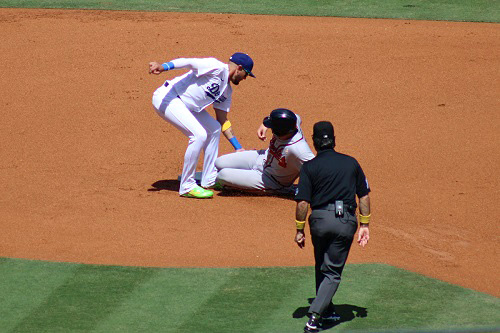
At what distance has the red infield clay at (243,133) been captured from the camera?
981cm

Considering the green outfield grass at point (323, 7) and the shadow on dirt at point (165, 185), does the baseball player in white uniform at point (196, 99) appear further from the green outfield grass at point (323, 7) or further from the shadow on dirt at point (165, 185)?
the green outfield grass at point (323, 7)

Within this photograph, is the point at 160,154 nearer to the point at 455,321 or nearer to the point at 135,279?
A: the point at 135,279

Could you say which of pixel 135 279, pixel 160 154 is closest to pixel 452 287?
pixel 135 279

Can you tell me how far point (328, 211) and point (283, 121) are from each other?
110 inches

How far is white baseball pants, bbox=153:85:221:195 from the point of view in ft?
35.5

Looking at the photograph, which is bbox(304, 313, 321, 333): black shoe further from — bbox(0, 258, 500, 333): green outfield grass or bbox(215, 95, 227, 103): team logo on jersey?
bbox(215, 95, 227, 103): team logo on jersey

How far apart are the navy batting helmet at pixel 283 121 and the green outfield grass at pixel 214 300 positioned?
5.99 ft

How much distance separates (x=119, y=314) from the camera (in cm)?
798

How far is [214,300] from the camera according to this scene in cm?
832

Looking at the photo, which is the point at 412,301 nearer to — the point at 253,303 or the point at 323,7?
the point at 253,303

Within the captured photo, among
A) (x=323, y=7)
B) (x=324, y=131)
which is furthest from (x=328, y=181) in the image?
(x=323, y=7)

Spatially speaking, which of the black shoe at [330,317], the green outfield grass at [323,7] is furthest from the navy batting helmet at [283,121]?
the green outfield grass at [323,7]

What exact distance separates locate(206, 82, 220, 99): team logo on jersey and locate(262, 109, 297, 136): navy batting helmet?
1.00 meters

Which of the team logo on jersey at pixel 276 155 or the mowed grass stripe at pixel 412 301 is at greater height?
the team logo on jersey at pixel 276 155
